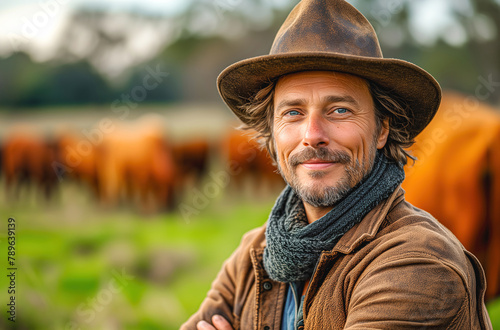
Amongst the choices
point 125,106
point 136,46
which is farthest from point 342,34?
point 125,106

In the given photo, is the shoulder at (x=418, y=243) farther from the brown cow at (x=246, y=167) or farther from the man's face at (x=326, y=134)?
the brown cow at (x=246, y=167)

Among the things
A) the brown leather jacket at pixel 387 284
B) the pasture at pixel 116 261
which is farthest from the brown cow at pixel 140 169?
the brown leather jacket at pixel 387 284

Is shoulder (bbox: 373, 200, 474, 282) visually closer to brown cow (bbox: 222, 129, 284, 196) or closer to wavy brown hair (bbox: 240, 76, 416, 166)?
wavy brown hair (bbox: 240, 76, 416, 166)

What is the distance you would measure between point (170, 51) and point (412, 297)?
51.4ft

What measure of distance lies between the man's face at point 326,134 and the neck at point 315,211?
0.10 m

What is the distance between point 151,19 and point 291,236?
48.6 ft

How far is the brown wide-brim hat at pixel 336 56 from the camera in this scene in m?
1.99

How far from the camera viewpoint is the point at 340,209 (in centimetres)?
201

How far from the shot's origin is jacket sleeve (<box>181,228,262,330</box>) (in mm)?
2340

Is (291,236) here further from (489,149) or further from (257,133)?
(489,149)

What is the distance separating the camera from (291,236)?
207 centimetres

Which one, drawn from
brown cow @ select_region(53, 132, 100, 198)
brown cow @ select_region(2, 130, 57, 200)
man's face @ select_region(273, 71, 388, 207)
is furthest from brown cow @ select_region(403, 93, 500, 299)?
brown cow @ select_region(2, 130, 57, 200)

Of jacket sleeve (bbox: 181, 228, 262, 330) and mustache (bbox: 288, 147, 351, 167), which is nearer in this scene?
mustache (bbox: 288, 147, 351, 167)

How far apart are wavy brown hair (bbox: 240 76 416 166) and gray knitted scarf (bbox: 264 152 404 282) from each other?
18cm
